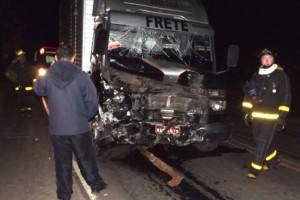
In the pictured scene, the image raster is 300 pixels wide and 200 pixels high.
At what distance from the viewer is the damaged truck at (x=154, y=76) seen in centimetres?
657

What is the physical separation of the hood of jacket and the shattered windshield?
7.96 feet

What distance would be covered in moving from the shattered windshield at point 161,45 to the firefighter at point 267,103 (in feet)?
5.62

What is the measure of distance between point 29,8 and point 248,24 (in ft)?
153

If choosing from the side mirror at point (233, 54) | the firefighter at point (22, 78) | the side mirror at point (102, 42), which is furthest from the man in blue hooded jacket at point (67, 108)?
the firefighter at point (22, 78)

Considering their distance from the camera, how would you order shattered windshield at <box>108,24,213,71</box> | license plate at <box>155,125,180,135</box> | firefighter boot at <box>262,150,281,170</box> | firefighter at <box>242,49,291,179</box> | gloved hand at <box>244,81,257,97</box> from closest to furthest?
1. firefighter at <box>242,49,291,179</box>
2. gloved hand at <box>244,81,257,97</box>
3. firefighter boot at <box>262,150,281,170</box>
4. license plate at <box>155,125,180,135</box>
5. shattered windshield at <box>108,24,213,71</box>

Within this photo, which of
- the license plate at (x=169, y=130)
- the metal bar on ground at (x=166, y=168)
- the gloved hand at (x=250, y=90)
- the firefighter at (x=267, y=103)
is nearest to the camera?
the metal bar on ground at (x=166, y=168)

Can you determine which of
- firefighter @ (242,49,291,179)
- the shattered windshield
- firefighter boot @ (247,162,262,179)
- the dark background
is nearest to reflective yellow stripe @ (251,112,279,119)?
firefighter @ (242,49,291,179)

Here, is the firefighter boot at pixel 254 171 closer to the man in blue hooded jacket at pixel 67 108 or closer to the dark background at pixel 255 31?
the man in blue hooded jacket at pixel 67 108

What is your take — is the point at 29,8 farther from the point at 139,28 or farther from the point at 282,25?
the point at 139,28

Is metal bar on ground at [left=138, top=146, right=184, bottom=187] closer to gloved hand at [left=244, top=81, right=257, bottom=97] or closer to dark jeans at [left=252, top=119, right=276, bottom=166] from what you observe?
dark jeans at [left=252, top=119, right=276, bottom=166]

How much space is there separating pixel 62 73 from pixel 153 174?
242 centimetres

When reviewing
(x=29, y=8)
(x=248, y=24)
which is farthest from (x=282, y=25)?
(x=29, y=8)

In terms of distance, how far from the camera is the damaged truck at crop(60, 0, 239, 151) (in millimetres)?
6574

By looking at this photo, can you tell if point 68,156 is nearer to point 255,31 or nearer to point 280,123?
point 280,123
